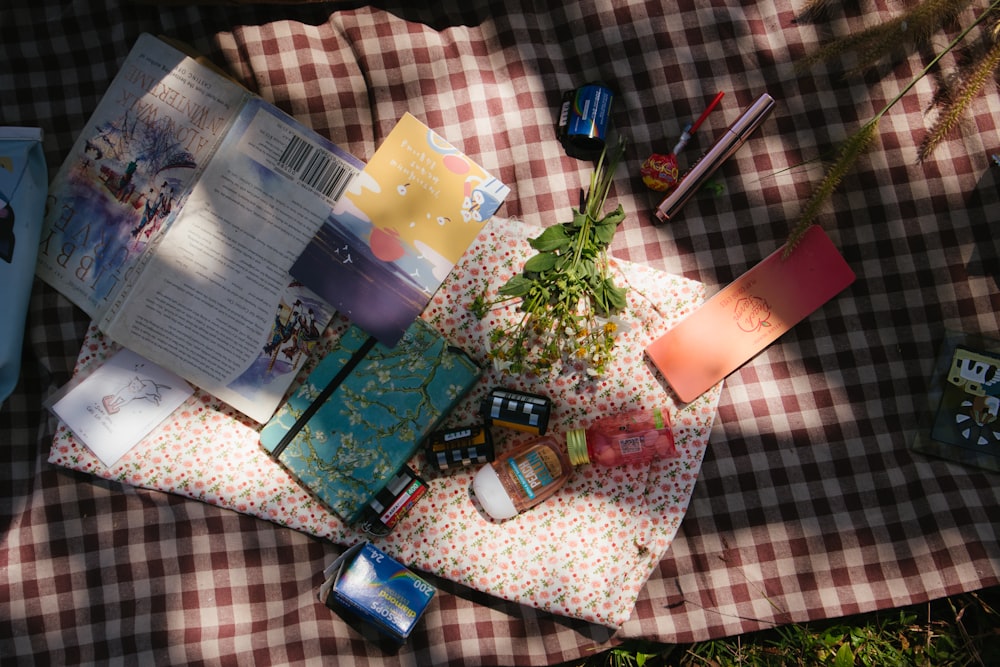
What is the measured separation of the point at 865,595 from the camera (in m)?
1.39

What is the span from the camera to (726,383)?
4.64 feet

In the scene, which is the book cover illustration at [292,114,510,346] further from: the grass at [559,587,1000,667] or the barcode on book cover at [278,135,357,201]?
the grass at [559,587,1000,667]

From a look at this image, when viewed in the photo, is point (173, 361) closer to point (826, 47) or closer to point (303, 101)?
point (303, 101)

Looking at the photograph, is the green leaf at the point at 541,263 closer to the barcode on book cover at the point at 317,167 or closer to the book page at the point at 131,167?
the barcode on book cover at the point at 317,167

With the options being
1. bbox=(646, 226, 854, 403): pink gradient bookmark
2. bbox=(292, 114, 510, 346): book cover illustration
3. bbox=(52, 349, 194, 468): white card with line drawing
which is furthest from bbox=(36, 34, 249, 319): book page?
bbox=(646, 226, 854, 403): pink gradient bookmark

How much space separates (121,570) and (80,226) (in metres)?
0.73

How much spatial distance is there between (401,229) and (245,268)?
340 mm

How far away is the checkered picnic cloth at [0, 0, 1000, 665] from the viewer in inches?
55.0

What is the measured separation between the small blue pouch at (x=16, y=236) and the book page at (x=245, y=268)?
0.20 meters

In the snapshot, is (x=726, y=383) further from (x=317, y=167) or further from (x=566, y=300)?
(x=317, y=167)

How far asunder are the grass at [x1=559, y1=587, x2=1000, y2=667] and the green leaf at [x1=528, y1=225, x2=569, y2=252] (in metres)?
0.87

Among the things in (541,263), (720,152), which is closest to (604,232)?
(541,263)

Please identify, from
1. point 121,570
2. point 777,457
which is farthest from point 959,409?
point 121,570

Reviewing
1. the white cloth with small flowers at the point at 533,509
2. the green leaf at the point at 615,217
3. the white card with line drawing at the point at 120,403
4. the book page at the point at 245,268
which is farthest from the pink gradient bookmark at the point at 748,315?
the white card with line drawing at the point at 120,403
